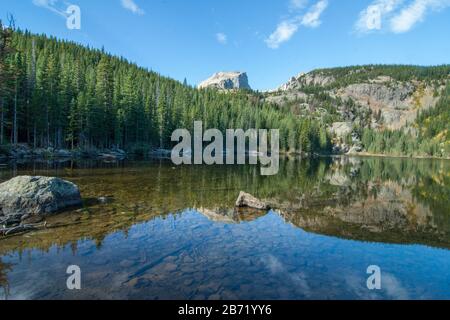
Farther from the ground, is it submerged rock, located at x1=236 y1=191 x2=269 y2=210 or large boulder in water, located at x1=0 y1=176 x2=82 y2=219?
large boulder in water, located at x1=0 y1=176 x2=82 y2=219

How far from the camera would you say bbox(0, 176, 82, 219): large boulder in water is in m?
16.0

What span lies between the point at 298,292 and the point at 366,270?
3.93m

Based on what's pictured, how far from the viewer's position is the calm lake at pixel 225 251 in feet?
30.6

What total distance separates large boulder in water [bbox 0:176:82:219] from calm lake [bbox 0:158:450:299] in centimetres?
124

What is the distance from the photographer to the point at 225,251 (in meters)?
13.0

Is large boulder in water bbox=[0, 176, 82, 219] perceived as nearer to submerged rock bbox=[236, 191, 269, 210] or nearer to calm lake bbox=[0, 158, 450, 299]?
calm lake bbox=[0, 158, 450, 299]

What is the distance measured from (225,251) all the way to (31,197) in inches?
469

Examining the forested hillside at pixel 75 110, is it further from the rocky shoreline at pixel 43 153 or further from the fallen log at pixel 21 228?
the fallen log at pixel 21 228

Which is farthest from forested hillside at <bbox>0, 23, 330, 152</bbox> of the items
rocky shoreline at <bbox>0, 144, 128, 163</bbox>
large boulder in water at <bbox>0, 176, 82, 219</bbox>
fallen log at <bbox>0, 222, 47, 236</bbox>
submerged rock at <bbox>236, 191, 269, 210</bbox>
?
submerged rock at <bbox>236, 191, 269, 210</bbox>

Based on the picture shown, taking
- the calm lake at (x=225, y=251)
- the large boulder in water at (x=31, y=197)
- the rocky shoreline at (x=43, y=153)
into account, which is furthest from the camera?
the rocky shoreline at (x=43, y=153)

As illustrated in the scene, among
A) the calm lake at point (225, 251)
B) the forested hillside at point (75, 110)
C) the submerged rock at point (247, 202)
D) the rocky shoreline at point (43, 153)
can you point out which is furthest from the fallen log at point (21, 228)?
the rocky shoreline at point (43, 153)

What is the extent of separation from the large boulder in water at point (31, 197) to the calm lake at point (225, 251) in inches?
48.7

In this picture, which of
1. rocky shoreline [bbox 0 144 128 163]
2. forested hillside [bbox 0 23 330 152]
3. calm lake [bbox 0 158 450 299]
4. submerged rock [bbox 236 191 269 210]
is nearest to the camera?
calm lake [bbox 0 158 450 299]

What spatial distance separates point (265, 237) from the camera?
49.7ft
